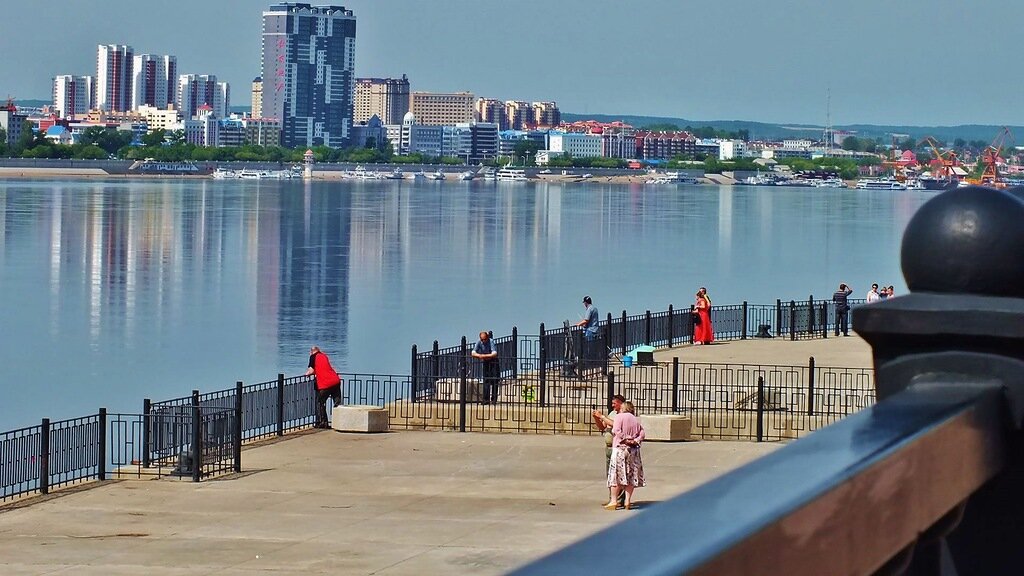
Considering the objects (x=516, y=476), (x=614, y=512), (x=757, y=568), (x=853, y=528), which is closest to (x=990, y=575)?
(x=853, y=528)

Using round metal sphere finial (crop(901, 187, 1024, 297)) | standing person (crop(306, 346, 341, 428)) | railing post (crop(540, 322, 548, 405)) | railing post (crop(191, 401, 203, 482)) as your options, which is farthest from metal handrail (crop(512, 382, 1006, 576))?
railing post (crop(540, 322, 548, 405))

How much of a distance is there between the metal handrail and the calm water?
3555 centimetres

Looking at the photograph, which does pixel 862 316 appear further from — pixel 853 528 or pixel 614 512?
pixel 614 512

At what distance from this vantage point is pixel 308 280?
7856 cm

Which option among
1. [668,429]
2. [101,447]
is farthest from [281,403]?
[668,429]

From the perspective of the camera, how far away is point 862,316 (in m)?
3.62

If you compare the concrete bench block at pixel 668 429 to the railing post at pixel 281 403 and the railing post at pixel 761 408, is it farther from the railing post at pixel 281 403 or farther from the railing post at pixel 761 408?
the railing post at pixel 281 403

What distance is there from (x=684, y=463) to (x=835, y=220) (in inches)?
5919

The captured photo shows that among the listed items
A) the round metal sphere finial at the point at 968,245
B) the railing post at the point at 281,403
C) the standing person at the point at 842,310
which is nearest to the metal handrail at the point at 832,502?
the round metal sphere finial at the point at 968,245

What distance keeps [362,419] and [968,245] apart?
21.9 metres

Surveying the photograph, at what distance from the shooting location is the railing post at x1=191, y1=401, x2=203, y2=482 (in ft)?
68.7

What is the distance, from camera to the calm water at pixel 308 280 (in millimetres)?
48594

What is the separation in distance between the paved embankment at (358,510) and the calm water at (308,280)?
17041 millimetres

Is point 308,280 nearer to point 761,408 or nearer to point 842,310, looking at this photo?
point 842,310
